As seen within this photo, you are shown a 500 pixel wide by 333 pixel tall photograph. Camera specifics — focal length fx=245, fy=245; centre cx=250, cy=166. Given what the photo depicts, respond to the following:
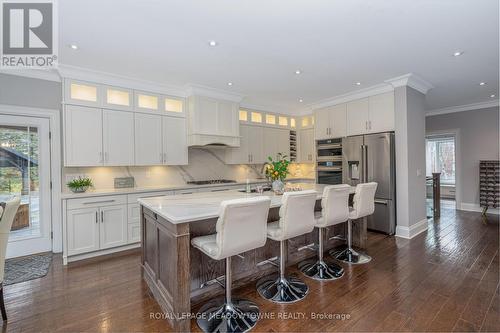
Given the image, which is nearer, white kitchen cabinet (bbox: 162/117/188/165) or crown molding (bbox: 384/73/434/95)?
crown molding (bbox: 384/73/434/95)

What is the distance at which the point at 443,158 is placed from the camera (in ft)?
27.3

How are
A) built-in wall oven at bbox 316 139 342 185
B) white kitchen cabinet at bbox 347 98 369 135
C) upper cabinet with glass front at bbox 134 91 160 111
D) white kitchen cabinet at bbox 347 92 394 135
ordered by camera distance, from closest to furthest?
upper cabinet with glass front at bbox 134 91 160 111
white kitchen cabinet at bbox 347 92 394 135
white kitchen cabinet at bbox 347 98 369 135
built-in wall oven at bbox 316 139 342 185

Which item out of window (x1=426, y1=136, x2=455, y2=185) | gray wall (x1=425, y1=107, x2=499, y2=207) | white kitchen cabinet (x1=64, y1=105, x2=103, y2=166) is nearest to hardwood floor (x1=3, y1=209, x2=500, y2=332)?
white kitchen cabinet (x1=64, y1=105, x2=103, y2=166)

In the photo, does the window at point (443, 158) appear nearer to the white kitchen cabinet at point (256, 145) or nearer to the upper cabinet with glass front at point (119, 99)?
the white kitchen cabinet at point (256, 145)

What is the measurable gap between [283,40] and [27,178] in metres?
4.08

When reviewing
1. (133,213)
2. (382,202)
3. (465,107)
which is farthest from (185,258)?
(465,107)

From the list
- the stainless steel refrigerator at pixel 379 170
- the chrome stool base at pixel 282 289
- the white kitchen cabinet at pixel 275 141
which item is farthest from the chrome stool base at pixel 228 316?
the white kitchen cabinet at pixel 275 141

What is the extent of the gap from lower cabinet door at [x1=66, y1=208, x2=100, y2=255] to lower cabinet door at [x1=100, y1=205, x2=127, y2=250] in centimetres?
7

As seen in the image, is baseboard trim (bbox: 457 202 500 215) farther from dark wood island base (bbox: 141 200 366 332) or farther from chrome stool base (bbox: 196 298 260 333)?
chrome stool base (bbox: 196 298 260 333)

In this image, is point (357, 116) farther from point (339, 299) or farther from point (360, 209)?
point (339, 299)

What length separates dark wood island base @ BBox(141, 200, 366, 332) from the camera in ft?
6.46

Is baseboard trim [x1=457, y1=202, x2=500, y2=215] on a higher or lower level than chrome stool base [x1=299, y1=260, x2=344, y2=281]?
higher

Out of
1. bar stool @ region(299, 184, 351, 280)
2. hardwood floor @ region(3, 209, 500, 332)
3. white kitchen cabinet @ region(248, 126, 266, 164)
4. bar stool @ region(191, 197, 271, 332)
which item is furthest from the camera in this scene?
white kitchen cabinet @ region(248, 126, 266, 164)

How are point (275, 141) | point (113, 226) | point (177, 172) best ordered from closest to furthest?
point (113, 226)
point (177, 172)
point (275, 141)
